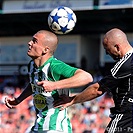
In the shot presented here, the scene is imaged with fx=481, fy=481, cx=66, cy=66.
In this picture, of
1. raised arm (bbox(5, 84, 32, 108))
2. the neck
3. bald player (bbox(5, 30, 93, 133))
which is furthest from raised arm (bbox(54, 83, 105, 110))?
raised arm (bbox(5, 84, 32, 108))

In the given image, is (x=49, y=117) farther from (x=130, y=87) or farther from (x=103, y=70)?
(x=103, y=70)

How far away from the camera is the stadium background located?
44.5ft

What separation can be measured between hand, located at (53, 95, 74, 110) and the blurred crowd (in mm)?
7716

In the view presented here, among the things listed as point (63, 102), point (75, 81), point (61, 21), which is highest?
point (61, 21)

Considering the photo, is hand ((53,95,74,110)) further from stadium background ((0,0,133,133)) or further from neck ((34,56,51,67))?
stadium background ((0,0,133,133))

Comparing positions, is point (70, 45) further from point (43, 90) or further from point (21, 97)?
point (43, 90)

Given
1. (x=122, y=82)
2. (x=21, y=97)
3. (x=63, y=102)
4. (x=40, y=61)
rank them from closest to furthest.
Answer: (x=122, y=82) → (x=63, y=102) → (x=40, y=61) → (x=21, y=97)

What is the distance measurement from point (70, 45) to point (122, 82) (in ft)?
53.4

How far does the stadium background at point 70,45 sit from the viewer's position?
1356cm

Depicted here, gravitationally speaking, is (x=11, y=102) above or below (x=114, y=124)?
below

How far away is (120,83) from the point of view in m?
4.43

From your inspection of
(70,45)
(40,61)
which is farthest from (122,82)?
(70,45)

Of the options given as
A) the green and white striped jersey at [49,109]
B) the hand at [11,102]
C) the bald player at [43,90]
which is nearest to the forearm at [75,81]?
the bald player at [43,90]

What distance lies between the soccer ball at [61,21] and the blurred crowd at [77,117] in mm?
6323
